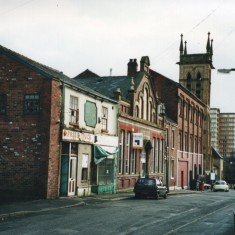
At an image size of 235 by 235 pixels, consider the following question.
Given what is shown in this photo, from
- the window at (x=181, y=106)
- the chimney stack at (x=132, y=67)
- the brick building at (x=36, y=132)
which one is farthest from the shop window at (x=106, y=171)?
the window at (x=181, y=106)

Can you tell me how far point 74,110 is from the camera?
26.9 m

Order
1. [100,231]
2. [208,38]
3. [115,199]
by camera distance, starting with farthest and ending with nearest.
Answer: [208,38]
[115,199]
[100,231]

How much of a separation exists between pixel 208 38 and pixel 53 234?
65.8m

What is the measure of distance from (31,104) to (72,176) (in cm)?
510

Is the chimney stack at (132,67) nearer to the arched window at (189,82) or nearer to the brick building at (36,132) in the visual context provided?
the brick building at (36,132)

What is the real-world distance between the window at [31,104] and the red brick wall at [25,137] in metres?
0.23

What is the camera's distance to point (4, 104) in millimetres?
25375

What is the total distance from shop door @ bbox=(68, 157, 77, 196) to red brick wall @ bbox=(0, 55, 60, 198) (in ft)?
5.34

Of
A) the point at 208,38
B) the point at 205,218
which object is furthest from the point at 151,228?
the point at 208,38

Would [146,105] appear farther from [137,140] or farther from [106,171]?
[106,171]

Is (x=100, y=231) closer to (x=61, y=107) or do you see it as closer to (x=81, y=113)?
(x=61, y=107)

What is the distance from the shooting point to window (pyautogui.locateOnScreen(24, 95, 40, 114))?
81.5 ft

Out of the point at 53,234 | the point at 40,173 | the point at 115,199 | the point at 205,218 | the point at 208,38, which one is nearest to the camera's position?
the point at 53,234

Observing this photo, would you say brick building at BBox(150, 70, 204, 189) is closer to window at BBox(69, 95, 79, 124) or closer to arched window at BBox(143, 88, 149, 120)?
arched window at BBox(143, 88, 149, 120)
